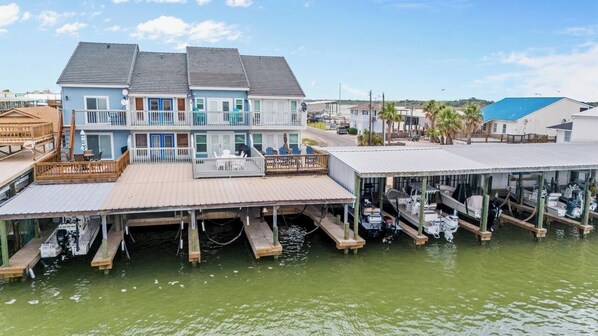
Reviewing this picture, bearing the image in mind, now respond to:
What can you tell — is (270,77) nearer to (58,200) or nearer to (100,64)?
(100,64)

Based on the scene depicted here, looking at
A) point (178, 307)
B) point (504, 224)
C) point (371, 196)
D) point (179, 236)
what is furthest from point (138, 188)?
point (504, 224)

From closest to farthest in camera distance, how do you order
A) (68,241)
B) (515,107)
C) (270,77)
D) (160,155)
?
(68,241), (160,155), (270,77), (515,107)

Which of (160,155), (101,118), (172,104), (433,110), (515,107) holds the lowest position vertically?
(160,155)

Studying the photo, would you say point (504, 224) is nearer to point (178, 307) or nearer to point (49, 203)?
point (178, 307)

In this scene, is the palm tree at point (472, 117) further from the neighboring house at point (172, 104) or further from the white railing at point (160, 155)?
the white railing at point (160, 155)

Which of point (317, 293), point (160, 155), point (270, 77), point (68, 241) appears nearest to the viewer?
point (317, 293)

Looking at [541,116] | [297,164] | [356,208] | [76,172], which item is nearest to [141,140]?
[76,172]
